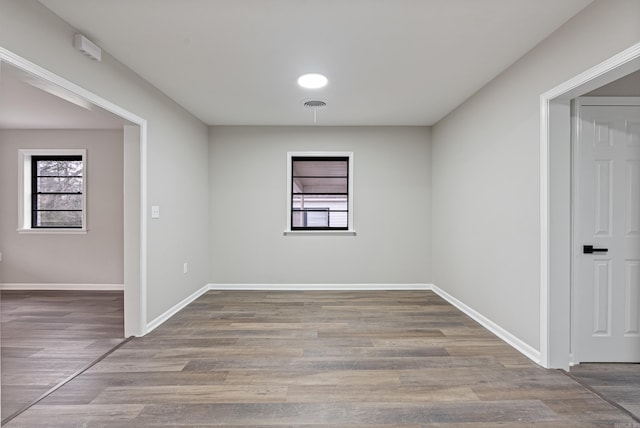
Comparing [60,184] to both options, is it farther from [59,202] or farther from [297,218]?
[297,218]

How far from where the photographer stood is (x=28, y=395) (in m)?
2.20

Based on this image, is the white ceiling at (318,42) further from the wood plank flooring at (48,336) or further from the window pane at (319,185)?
the wood plank flooring at (48,336)

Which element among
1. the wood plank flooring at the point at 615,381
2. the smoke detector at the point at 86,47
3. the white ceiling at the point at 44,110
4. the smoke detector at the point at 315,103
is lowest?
the wood plank flooring at the point at 615,381

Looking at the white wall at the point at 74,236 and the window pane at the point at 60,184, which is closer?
the white wall at the point at 74,236

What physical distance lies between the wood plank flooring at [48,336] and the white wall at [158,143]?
613 mm

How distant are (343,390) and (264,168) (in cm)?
356

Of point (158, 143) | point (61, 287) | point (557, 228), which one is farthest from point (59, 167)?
point (557, 228)

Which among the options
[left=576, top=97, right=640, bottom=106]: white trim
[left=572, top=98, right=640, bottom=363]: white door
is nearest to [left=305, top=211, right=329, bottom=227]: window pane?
[left=572, top=98, right=640, bottom=363]: white door

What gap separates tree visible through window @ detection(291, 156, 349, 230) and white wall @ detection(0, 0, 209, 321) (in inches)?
55.5

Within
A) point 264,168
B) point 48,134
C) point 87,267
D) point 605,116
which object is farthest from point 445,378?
point 48,134

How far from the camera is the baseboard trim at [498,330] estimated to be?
107 inches

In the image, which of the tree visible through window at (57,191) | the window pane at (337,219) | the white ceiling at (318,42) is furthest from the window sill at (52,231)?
the window pane at (337,219)

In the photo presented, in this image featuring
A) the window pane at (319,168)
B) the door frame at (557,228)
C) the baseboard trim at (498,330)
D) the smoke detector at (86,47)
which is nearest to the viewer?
the smoke detector at (86,47)

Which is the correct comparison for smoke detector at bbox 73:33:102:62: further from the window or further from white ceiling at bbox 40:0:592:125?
the window
